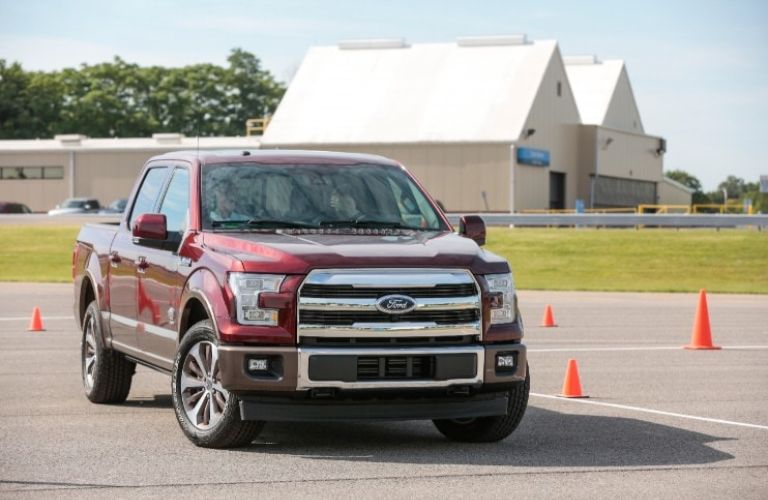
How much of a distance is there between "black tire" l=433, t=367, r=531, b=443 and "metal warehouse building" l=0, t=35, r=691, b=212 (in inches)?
2143

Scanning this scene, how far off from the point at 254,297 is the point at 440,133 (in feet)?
185

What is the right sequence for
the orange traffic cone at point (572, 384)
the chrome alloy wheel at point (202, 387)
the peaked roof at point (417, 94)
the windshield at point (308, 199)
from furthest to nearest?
the peaked roof at point (417, 94), the orange traffic cone at point (572, 384), the windshield at point (308, 199), the chrome alloy wheel at point (202, 387)

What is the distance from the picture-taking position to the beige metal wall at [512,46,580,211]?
66188mm

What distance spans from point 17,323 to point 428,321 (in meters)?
14.1

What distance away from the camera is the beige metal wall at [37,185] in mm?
76875

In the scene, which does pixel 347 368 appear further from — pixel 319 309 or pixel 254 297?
pixel 254 297

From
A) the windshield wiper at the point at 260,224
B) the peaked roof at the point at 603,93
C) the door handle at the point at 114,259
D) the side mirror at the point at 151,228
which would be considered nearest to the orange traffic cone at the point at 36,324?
the door handle at the point at 114,259

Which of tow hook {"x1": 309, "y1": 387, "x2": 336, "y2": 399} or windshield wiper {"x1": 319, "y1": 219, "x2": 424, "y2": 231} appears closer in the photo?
tow hook {"x1": 309, "y1": 387, "x2": 336, "y2": 399}

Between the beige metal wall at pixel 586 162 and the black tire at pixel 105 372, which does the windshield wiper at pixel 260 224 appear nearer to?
the black tire at pixel 105 372

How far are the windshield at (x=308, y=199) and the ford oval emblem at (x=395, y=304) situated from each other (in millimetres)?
1350

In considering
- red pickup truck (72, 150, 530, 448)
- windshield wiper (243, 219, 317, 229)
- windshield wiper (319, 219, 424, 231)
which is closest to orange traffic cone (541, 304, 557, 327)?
red pickup truck (72, 150, 530, 448)

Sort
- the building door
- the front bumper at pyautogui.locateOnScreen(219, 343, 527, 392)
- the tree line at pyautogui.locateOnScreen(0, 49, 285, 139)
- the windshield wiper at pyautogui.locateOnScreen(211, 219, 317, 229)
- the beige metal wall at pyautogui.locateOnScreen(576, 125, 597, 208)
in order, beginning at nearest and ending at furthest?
the front bumper at pyautogui.locateOnScreen(219, 343, 527, 392), the windshield wiper at pyautogui.locateOnScreen(211, 219, 317, 229), the building door, the beige metal wall at pyautogui.locateOnScreen(576, 125, 597, 208), the tree line at pyautogui.locateOnScreen(0, 49, 285, 139)

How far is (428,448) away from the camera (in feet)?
31.8

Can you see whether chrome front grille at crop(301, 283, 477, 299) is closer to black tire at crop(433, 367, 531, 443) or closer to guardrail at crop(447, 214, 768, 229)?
black tire at crop(433, 367, 531, 443)
